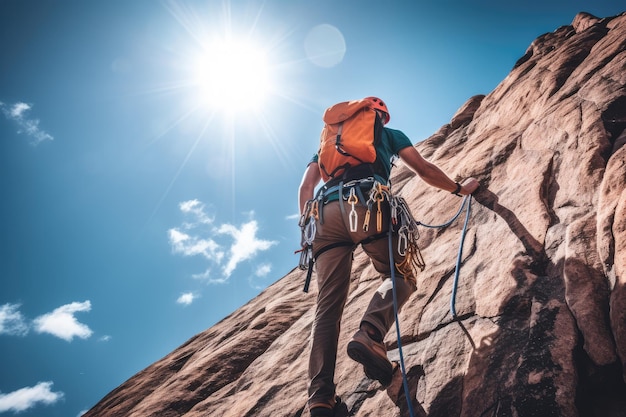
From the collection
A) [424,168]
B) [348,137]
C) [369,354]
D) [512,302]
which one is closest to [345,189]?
[348,137]

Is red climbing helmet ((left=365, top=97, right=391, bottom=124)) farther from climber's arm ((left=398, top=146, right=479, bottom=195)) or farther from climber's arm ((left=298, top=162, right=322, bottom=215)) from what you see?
climber's arm ((left=298, top=162, right=322, bottom=215))

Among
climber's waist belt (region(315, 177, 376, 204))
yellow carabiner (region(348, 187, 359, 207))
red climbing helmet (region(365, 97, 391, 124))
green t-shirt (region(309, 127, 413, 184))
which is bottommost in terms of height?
yellow carabiner (region(348, 187, 359, 207))

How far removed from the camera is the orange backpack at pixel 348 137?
3408 millimetres

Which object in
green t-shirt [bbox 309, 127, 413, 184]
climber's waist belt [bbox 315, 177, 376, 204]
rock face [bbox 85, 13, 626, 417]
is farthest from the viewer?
green t-shirt [bbox 309, 127, 413, 184]

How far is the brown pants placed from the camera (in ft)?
8.82

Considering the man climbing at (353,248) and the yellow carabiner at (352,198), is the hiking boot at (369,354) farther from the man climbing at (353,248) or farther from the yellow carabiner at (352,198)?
the yellow carabiner at (352,198)

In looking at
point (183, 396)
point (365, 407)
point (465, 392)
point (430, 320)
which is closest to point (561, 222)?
point (430, 320)

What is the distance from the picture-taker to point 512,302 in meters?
2.67

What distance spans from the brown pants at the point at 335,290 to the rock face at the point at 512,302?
48cm

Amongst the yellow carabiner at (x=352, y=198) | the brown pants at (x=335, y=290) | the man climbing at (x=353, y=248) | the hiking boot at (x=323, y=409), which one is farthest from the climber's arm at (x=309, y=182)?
the hiking boot at (x=323, y=409)

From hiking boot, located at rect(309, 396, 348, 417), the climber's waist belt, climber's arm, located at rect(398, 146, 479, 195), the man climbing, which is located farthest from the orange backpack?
hiking boot, located at rect(309, 396, 348, 417)

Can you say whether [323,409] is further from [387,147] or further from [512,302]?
[387,147]

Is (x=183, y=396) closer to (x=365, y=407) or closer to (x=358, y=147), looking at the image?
(x=365, y=407)

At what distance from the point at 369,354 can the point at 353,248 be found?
103cm
